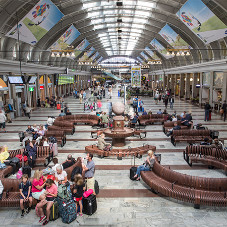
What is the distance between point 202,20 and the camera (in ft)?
66.0

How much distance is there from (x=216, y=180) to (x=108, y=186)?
340 cm

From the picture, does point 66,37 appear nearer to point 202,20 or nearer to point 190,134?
point 202,20

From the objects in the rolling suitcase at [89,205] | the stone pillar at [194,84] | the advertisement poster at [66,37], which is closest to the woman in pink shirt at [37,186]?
the rolling suitcase at [89,205]

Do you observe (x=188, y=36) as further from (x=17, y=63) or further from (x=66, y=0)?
(x=17, y=63)

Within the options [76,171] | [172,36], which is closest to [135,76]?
[172,36]

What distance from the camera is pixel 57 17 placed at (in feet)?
76.5

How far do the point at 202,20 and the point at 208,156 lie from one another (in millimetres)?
14625

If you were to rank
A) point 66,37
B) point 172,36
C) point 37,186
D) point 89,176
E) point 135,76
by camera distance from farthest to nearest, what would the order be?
point 172,36
point 66,37
point 135,76
point 89,176
point 37,186

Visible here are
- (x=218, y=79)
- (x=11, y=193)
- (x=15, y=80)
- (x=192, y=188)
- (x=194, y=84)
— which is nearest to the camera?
(x=11, y=193)

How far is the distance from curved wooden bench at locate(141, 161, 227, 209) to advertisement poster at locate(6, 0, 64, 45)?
1695 cm

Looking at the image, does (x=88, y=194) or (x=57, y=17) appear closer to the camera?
(x=88, y=194)

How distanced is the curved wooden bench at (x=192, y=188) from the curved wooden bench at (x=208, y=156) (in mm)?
2356

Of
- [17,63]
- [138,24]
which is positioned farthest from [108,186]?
[138,24]

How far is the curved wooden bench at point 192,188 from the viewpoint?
20.8 ft
